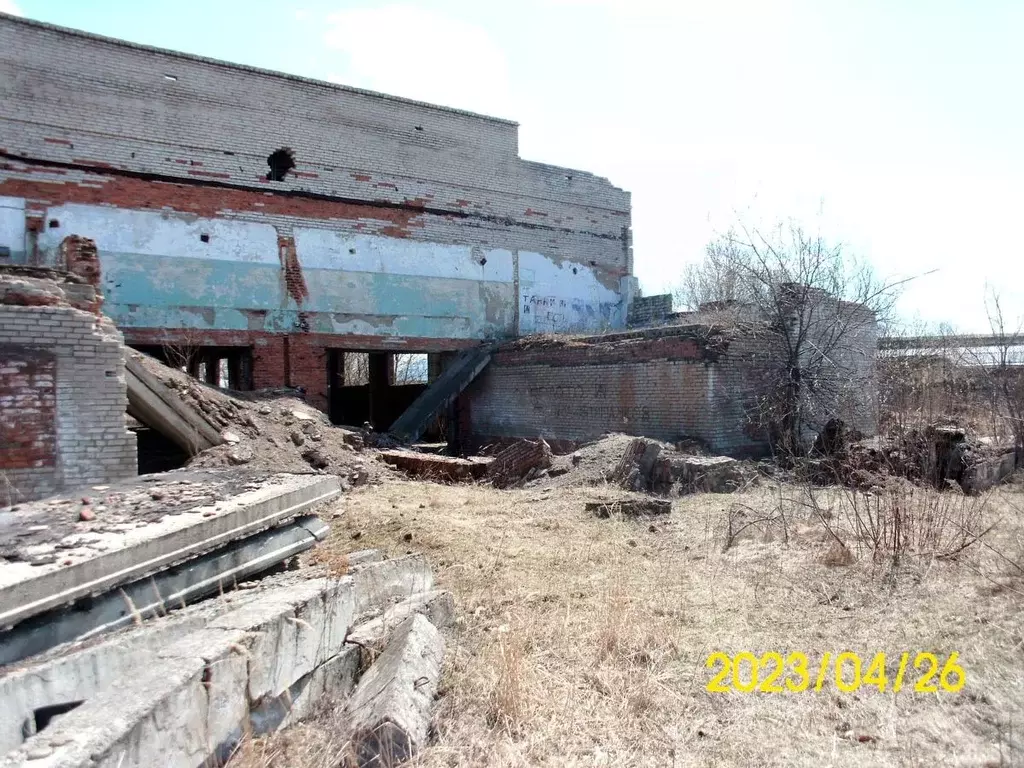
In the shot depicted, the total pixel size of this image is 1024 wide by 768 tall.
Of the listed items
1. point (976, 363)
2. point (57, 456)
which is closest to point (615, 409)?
point (976, 363)

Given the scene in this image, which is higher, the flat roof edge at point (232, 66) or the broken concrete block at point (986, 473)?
the flat roof edge at point (232, 66)

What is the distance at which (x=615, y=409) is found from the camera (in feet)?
40.0

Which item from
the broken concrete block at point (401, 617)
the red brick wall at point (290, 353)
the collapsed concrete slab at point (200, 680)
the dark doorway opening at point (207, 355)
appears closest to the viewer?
the collapsed concrete slab at point (200, 680)

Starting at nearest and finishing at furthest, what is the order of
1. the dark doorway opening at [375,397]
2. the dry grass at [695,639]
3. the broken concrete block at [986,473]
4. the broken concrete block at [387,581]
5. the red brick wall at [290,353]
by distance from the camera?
the dry grass at [695,639], the broken concrete block at [387,581], the broken concrete block at [986,473], the red brick wall at [290,353], the dark doorway opening at [375,397]

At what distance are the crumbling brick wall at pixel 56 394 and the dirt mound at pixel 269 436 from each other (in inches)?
52.1

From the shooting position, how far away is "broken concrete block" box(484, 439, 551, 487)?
32.6 feet

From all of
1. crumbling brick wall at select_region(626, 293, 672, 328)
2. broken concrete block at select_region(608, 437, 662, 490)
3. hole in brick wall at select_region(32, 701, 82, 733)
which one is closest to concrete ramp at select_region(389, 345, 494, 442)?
crumbling brick wall at select_region(626, 293, 672, 328)

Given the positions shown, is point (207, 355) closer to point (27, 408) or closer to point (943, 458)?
point (27, 408)

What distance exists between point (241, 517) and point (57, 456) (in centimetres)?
374

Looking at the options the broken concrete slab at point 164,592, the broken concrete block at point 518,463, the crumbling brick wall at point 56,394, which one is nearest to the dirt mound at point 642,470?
the broken concrete block at point 518,463

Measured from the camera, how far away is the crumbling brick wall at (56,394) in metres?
6.45

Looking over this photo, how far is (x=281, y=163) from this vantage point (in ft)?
47.8

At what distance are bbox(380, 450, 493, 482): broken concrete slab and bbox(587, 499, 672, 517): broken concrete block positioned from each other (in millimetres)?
3382
